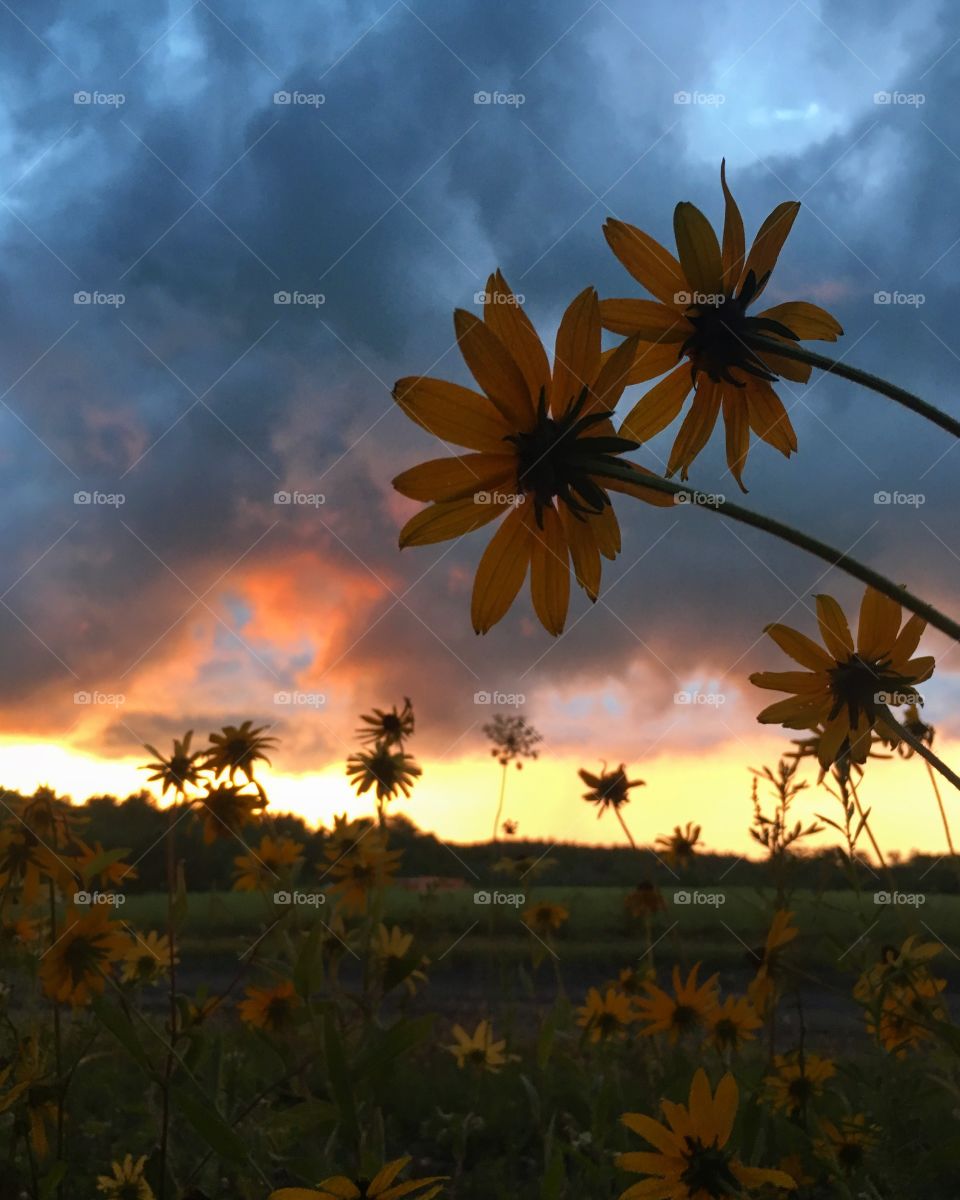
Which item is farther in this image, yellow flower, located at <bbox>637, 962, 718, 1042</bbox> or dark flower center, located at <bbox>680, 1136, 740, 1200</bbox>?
yellow flower, located at <bbox>637, 962, 718, 1042</bbox>

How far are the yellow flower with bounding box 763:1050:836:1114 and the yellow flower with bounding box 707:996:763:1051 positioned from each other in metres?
0.11

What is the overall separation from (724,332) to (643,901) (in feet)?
8.39

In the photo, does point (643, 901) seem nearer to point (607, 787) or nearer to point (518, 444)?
point (607, 787)

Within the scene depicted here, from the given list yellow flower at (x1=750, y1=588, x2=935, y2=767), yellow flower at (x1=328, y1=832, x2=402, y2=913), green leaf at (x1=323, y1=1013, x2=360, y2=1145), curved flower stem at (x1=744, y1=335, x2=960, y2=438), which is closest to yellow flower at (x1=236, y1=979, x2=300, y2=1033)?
yellow flower at (x1=328, y1=832, x2=402, y2=913)

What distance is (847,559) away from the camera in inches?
21.8

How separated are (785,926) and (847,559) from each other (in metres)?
1.57

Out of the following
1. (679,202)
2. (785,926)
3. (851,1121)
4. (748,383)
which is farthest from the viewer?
(785,926)

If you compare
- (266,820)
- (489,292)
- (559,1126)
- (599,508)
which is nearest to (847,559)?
(599,508)

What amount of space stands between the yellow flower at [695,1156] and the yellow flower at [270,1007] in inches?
50.2

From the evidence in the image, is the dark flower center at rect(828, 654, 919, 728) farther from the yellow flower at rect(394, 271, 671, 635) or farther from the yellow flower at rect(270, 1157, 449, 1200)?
the yellow flower at rect(270, 1157, 449, 1200)

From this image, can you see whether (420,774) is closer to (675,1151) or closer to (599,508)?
(675,1151)

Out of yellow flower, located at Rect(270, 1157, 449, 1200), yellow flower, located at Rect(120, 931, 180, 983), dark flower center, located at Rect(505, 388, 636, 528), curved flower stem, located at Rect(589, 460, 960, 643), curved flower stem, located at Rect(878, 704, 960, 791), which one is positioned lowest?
yellow flower, located at Rect(270, 1157, 449, 1200)

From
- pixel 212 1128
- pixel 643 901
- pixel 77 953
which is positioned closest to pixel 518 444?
pixel 212 1128

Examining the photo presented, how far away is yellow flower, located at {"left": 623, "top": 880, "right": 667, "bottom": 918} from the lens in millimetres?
3170
